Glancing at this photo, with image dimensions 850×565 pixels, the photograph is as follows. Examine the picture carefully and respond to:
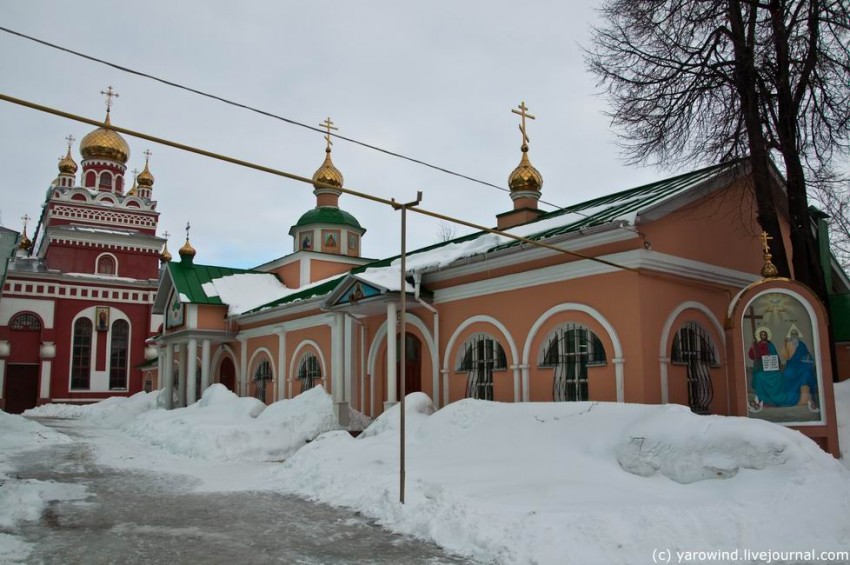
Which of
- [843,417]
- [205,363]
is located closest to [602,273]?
[843,417]

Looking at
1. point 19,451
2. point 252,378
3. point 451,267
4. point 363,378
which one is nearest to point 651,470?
point 451,267

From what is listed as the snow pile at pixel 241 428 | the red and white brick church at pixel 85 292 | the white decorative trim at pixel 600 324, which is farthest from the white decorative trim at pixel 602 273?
the red and white brick church at pixel 85 292

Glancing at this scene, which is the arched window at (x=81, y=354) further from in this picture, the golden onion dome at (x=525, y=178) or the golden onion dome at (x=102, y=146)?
the golden onion dome at (x=525, y=178)

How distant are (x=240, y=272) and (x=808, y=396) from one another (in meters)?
20.7

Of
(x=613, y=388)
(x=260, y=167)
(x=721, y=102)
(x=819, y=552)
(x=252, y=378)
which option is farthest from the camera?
(x=252, y=378)

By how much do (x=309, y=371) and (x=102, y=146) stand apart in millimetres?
25750

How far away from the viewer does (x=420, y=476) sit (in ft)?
29.5

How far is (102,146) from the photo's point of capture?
3834 cm

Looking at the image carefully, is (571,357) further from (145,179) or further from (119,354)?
(145,179)

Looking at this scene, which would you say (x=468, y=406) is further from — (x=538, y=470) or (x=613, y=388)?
(x=538, y=470)

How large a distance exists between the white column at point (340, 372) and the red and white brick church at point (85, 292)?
23170mm

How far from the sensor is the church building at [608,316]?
379 inches

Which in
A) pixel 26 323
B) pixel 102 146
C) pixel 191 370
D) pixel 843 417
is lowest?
pixel 843 417

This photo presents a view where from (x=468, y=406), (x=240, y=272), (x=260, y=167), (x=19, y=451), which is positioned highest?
(x=240, y=272)
